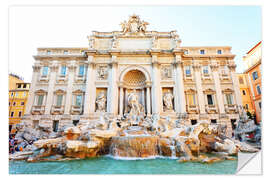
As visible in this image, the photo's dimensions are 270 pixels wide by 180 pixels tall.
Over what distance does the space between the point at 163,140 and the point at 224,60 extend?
11.6 metres

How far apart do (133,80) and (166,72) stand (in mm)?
3294

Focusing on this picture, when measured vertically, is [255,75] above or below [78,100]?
above

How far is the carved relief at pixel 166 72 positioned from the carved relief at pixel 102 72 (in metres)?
5.41

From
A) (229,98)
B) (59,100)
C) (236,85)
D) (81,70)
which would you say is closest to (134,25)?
(81,70)

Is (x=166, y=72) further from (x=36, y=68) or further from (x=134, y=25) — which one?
(x=36, y=68)

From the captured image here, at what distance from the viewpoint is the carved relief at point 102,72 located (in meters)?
13.0

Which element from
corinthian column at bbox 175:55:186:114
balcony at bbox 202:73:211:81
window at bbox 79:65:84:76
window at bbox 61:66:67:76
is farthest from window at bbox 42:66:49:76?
balcony at bbox 202:73:211:81

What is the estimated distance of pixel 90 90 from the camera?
40.4 feet

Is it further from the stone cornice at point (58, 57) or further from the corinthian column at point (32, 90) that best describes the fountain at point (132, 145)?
the stone cornice at point (58, 57)

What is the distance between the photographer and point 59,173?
15.1 ft

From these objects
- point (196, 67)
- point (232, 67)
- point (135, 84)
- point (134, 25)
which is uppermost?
point (134, 25)

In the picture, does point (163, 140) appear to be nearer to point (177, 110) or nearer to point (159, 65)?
point (177, 110)

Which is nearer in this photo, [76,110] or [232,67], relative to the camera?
[76,110]

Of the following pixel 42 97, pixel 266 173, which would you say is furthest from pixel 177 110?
pixel 42 97
